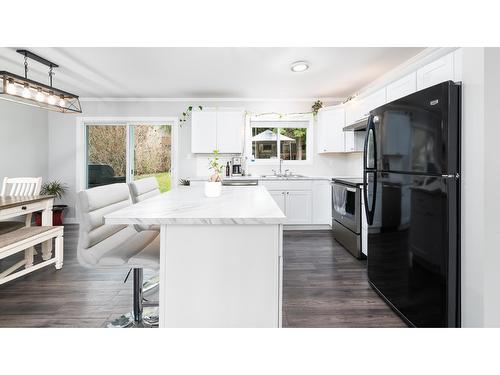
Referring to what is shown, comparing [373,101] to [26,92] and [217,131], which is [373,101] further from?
[26,92]

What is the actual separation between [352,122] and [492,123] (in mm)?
2818

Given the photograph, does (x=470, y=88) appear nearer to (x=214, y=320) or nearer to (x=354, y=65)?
(x=214, y=320)

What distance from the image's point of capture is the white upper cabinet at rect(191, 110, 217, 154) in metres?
4.78

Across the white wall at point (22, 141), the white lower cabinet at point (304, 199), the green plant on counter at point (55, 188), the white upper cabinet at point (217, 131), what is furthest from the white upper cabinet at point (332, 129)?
the white wall at point (22, 141)

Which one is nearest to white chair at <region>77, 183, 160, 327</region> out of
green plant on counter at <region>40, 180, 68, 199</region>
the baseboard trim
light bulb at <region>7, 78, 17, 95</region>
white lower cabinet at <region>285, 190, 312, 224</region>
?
light bulb at <region>7, 78, 17, 95</region>

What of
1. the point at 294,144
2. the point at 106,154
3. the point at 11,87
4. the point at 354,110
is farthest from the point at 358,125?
the point at 106,154

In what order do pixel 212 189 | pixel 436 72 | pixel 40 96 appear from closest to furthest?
pixel 436 72 → pixel 212 189 → pixel 40 96

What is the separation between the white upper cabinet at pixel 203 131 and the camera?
4.78 metres

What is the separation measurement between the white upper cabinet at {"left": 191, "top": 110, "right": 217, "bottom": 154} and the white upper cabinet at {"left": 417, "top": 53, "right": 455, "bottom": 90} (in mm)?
3334

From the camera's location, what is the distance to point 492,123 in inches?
55.6

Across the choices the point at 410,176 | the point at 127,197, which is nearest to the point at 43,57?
the point at 127,197

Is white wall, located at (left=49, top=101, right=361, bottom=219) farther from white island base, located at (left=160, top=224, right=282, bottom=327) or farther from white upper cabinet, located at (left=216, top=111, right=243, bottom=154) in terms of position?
white island base, located at (left=160, top=224, right=282, bottom=327)

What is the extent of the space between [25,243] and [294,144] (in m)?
4.28

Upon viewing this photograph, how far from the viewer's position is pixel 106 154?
17.4 ft
